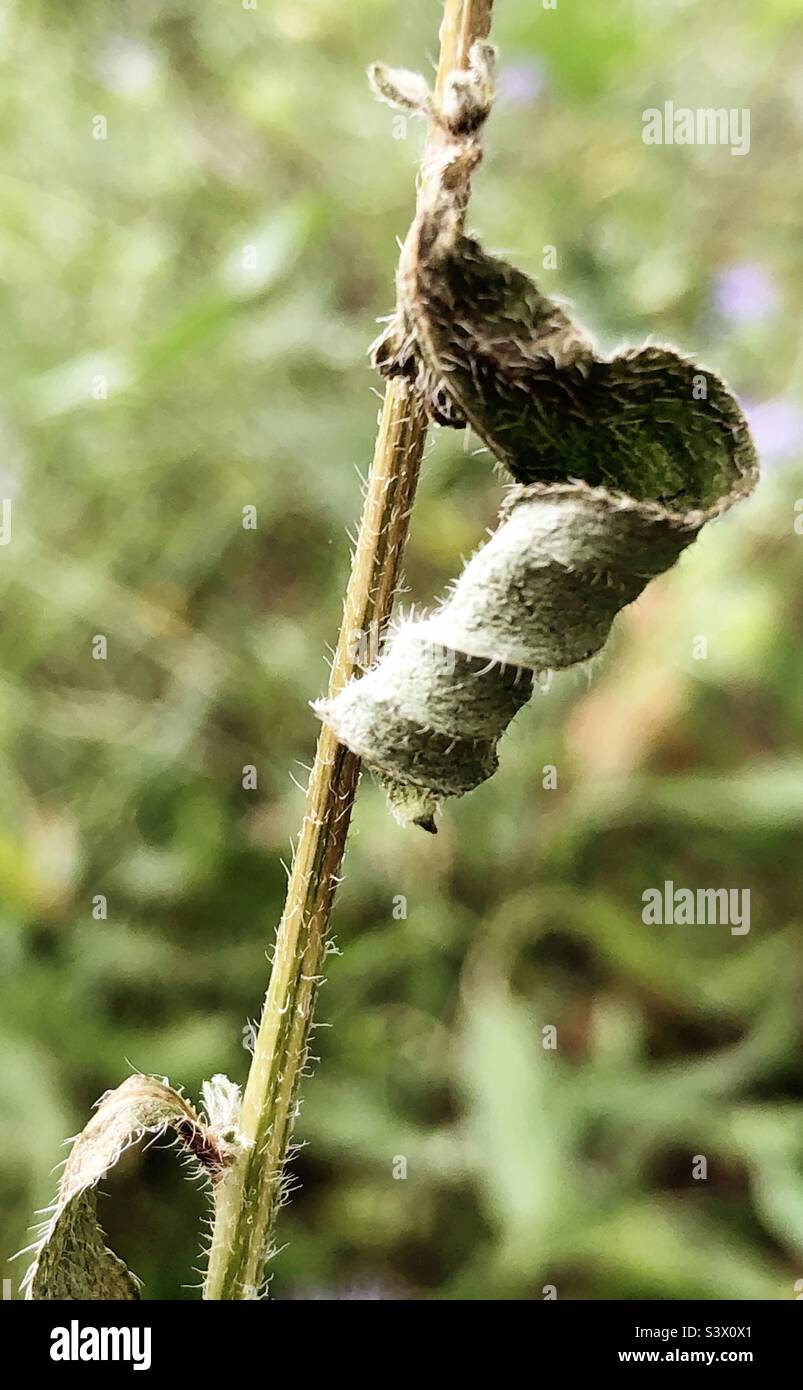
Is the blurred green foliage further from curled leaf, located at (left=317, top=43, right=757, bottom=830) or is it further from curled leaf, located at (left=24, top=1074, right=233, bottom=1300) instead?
curled leaf, located at (left=317, top=43, right=757, bottom=830)

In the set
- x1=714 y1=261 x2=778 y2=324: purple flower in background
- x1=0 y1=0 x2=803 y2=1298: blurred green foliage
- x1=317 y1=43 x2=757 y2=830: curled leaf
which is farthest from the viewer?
x1=714 y1=261 x2=778 y2=324: purple flower in background

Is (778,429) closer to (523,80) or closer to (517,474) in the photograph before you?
(523,80)

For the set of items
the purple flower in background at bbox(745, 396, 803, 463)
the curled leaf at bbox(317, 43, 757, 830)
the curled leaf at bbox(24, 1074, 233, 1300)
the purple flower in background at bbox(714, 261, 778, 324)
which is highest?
the purple flower in background at bbox(714, 261, 778, 324)

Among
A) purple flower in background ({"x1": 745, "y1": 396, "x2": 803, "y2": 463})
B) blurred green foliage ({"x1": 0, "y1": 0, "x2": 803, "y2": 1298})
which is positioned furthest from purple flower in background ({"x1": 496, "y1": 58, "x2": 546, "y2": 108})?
purple flower in background ({"x1": 745, "y1": 396, "x2": 803, "y2": 463})

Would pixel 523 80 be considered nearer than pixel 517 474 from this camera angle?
No

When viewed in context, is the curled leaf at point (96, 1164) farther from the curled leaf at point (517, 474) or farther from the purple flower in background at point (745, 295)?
the purple flower in background at point (745, 295)

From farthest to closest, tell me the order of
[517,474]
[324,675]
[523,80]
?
1. [324,675]
2. [523,80]
3. [517,474]

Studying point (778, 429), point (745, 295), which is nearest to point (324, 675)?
point (778, 429)
